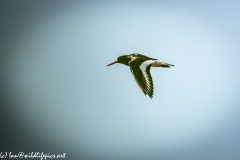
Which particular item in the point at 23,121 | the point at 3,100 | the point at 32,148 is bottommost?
the point at 32,148

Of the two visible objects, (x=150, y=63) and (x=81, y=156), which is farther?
(x=81, y=156)

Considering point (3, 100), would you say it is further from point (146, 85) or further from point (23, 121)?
point (146, 85)

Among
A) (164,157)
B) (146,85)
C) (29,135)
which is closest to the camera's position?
(146,85)

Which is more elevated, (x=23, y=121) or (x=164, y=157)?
(x=23, y=121)

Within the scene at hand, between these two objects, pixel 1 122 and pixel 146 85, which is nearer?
pixel 146 85

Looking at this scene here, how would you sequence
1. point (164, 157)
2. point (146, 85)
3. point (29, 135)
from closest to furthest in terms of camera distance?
point (146, 85)
point (164, 157)
point (29, 135)

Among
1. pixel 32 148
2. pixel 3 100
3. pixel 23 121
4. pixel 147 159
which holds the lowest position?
pixel 147 159

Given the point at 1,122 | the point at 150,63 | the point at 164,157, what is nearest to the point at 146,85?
the point at 150,63

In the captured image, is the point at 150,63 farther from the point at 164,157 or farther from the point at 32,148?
the point at 32,148

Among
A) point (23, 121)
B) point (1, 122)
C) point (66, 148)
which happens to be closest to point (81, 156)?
point (66, 148)
